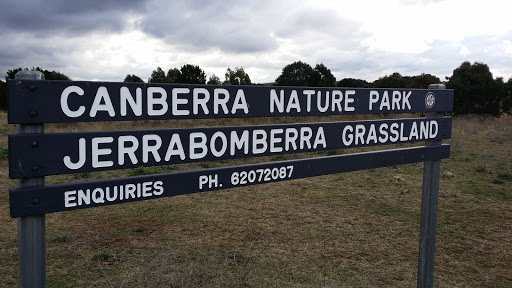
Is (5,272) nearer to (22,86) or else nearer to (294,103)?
(22,86)

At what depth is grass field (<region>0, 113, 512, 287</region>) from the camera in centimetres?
418

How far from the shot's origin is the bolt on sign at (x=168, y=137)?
189cm

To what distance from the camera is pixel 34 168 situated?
1886 mm

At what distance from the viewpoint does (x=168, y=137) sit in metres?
2.26

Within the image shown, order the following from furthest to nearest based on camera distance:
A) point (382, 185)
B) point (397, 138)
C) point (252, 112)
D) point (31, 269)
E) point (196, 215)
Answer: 1. point (382, 185)
2. point (196, 215)
3. point (397, 138)
4. point (252, 112)
5. point (31, 269)

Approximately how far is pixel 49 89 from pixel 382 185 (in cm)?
757

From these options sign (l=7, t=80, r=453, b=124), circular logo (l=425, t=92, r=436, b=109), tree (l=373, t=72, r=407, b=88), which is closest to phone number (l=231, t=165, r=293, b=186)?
sign (l=7, t=80, r=453, b=124)

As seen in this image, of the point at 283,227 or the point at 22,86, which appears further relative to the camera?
the point at 283,227

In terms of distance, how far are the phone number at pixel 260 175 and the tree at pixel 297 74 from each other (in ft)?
143

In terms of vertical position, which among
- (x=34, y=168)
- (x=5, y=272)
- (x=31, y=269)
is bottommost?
(x=5, y=272)

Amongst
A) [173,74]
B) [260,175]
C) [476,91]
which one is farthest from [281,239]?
[173,74]

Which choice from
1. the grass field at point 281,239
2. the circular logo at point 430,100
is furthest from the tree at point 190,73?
the circular logo at point 430,100

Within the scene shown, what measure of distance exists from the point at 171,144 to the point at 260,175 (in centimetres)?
64

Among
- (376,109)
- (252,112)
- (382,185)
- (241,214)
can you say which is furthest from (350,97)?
Answer: (382,185)
